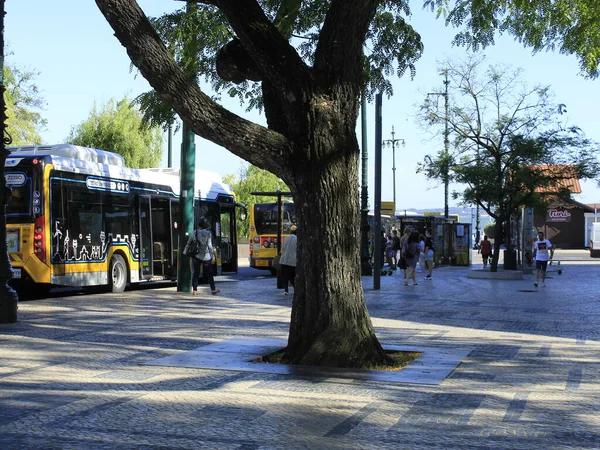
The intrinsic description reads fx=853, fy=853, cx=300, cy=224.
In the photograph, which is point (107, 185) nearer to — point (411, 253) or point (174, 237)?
point (174, 237)

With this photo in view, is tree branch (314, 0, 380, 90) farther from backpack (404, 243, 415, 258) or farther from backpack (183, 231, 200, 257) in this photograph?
backpack (404, 243, 415, 258)

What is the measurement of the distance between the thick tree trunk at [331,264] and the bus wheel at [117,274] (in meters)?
11.5

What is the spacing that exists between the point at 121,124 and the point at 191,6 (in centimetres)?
4149

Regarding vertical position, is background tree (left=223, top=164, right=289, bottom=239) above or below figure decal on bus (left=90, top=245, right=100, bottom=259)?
above

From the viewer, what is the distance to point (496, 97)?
1292 inches

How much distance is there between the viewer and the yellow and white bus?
17.7m

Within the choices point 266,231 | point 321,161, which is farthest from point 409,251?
point 321,161

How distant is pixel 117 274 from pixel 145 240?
4.99 ft

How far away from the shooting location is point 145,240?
2161 cm

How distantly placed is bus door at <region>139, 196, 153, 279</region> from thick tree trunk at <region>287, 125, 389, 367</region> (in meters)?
12.6

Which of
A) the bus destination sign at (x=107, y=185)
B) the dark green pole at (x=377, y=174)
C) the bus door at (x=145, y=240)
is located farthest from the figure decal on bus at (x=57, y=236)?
the dark green pole at (x=377, y=174)

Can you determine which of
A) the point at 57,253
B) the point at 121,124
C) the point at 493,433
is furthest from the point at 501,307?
the point at 121,124

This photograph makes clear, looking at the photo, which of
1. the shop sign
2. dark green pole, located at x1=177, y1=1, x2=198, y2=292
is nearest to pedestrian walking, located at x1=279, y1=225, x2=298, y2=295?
dark green pole, located at x1=177, y1=1, x2=198, y2=292

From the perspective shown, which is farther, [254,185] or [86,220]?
[254,185]
